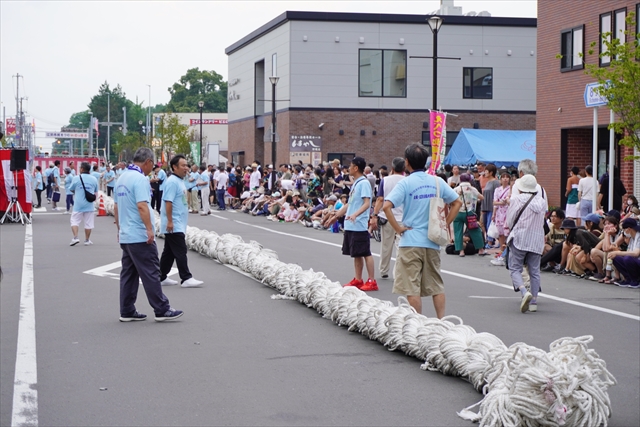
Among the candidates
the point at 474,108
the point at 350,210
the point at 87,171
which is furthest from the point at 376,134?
the point at 350,210

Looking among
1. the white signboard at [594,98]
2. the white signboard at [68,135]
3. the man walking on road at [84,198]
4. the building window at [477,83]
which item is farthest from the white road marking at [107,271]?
the white signboard at [68,135]

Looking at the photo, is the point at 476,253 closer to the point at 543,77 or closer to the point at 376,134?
the point at 543,77

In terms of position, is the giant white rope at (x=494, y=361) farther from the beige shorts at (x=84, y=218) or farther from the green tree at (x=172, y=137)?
the green tree at (x=172, y=137)

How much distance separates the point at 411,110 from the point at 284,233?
23.9 metres

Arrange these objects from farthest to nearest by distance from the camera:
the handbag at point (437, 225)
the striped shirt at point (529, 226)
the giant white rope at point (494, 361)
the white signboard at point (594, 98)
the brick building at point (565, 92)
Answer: the brick building at point (565, 92), the white signboard at point (594, 98), the striped shirt at point (529, 226), the handbag at point (437, 225), the giant white rope at point (494, 361)

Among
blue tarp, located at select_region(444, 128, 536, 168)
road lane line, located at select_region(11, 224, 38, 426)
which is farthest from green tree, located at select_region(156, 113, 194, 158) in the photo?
road lane line, located at select_region(11, 224, 38, 426)

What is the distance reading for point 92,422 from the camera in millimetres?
5832

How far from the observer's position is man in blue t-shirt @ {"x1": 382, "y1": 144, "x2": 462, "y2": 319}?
27.8ft

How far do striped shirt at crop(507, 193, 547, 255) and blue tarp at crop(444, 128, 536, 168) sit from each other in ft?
71.1

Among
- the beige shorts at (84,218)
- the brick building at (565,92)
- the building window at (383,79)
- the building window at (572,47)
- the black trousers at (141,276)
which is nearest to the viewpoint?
the black trousers at (141,276)

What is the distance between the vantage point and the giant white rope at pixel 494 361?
18.3 feet

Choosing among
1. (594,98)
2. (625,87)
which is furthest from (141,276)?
(594,98)

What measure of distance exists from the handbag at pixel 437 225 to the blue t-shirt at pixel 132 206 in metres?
3.26

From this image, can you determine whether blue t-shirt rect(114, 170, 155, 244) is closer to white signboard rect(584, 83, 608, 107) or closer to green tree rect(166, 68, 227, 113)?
white signboard rect(584, 83, 608, 107)
